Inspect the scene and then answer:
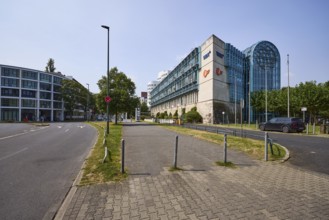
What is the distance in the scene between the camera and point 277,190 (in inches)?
175

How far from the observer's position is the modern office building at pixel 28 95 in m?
58.8

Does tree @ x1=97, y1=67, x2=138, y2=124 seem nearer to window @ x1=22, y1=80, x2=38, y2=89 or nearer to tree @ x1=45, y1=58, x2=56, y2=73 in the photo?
window @ x1=22, y1=80, x2=38, y2=89

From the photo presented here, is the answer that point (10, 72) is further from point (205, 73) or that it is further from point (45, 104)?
point (205, 73)

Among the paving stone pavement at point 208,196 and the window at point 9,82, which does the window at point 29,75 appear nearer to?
the window at point 9,82

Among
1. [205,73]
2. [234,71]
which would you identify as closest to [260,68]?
[234,71]

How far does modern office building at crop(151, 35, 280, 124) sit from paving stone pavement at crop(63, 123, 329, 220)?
118ft

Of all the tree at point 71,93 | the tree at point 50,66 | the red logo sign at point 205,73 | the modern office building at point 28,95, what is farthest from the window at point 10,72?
the red logo sign at point 205,73

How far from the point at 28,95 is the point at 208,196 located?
74.0 meters

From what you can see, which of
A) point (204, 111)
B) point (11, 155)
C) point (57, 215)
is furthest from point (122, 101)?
point (57, 215)

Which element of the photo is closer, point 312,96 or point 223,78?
point 312,96

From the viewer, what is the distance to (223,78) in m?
47.7

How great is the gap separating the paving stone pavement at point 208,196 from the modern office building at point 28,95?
63.3m

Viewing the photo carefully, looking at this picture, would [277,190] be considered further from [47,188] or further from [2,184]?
[2,184]

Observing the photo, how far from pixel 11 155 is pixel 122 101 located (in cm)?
2588
